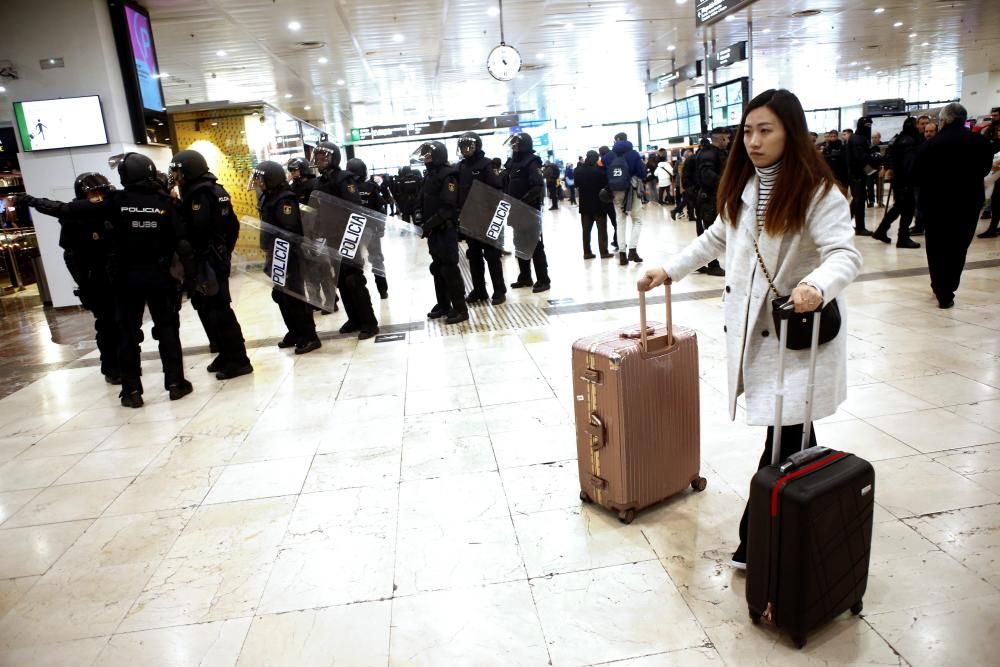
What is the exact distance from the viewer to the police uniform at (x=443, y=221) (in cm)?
614

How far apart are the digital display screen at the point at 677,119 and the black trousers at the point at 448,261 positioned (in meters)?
9.01

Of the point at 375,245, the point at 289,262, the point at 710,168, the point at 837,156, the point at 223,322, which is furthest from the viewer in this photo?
the point at 837,156

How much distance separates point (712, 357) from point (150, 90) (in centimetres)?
834

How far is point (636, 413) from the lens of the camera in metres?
2.44

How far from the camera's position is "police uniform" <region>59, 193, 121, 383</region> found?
466 cm

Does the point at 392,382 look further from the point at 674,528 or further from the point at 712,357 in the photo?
the point at 674,528

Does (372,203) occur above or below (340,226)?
above

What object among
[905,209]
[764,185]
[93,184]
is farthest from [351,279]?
[905,209]

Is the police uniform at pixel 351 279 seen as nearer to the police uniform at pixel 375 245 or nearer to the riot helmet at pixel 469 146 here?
the police uniform at pixel 375 245

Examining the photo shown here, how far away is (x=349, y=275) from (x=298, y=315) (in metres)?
0.60

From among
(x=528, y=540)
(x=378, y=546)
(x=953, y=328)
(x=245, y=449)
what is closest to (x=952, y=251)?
(x=953, y=328)

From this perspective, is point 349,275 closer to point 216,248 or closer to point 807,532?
point 216,248

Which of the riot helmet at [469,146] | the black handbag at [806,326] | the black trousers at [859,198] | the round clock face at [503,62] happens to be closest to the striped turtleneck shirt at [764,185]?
the black handbag at [806,326]

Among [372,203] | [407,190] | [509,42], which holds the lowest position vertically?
[372,203]
